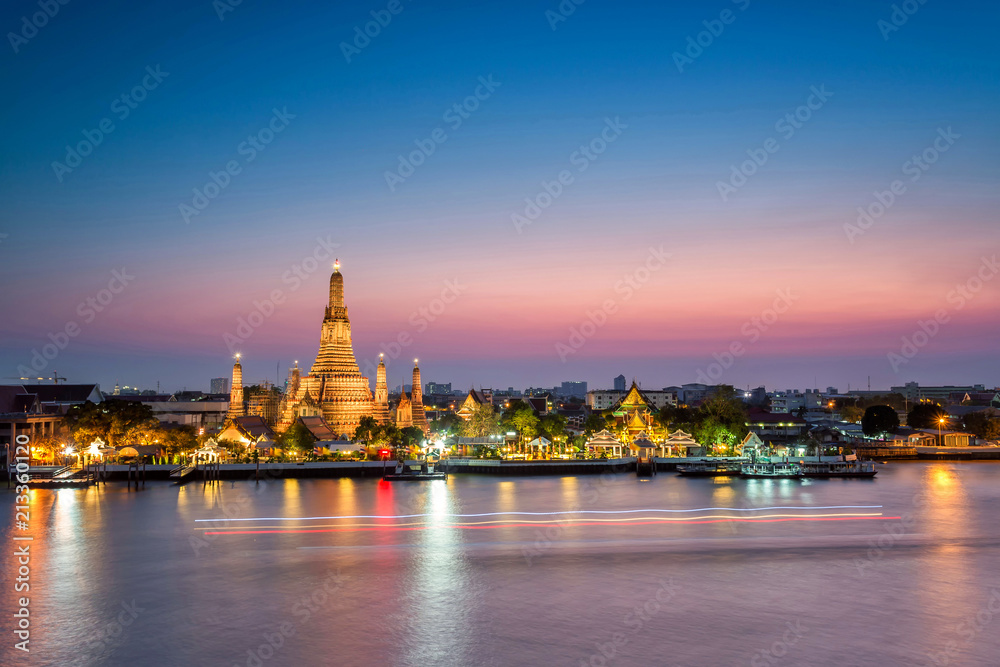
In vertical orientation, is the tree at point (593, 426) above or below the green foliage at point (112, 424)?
below

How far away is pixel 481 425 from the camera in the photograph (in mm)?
60375

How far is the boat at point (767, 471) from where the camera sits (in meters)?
48.3

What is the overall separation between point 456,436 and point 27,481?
2803 centimetres

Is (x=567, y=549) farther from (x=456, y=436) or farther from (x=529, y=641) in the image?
(x=456, y=436)

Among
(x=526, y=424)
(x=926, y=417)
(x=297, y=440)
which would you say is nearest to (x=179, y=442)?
(x=297, y=440)

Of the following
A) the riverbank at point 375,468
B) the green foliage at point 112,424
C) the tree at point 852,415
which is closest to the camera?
the riverbank at point 375,468

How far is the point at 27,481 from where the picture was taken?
136 ft

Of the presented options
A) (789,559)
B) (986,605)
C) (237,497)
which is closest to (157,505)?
(237,497)

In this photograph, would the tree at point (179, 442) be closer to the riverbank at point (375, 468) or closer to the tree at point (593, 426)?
the riverbank at point (375, 468)
